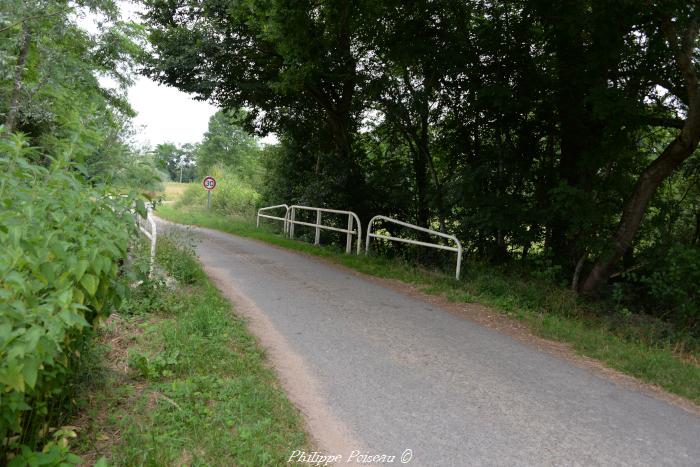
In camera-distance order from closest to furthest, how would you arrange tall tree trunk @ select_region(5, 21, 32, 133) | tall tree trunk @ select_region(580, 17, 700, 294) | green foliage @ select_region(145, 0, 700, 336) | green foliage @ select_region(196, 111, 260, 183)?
tall tree trunk @ select_region(580, 17, 700, 294) → green foliage @ select_region(145, 0, 700, 336) → tall tree trunk @ select_region(5, 21, 32, 133) → green foliage @ select_region(196, 111, 260, 183)

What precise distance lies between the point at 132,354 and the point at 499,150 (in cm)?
911

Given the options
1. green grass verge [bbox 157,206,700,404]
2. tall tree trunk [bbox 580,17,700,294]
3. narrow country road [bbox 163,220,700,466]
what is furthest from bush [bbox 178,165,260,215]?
narrow country road [bbox 163,220,700,466]

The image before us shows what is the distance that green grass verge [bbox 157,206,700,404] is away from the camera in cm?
579

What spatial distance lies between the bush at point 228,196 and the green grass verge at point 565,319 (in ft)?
52.8

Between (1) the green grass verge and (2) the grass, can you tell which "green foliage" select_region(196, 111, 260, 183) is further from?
(2) the grass

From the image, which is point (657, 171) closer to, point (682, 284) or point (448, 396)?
point (682, 284)

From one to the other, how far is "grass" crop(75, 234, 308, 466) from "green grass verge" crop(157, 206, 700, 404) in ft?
12.9

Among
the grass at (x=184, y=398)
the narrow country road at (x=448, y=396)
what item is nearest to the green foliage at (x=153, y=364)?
the grass at (x=184, y=398)

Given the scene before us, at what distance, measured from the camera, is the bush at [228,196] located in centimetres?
2853

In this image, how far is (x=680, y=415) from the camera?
4.65 m

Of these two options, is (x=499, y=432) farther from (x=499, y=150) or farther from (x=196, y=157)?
(x=196, y=157)

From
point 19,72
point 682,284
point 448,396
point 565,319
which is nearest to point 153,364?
point 448,396

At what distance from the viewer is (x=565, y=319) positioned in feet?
26.2

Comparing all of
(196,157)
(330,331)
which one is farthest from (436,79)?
(196,157)
